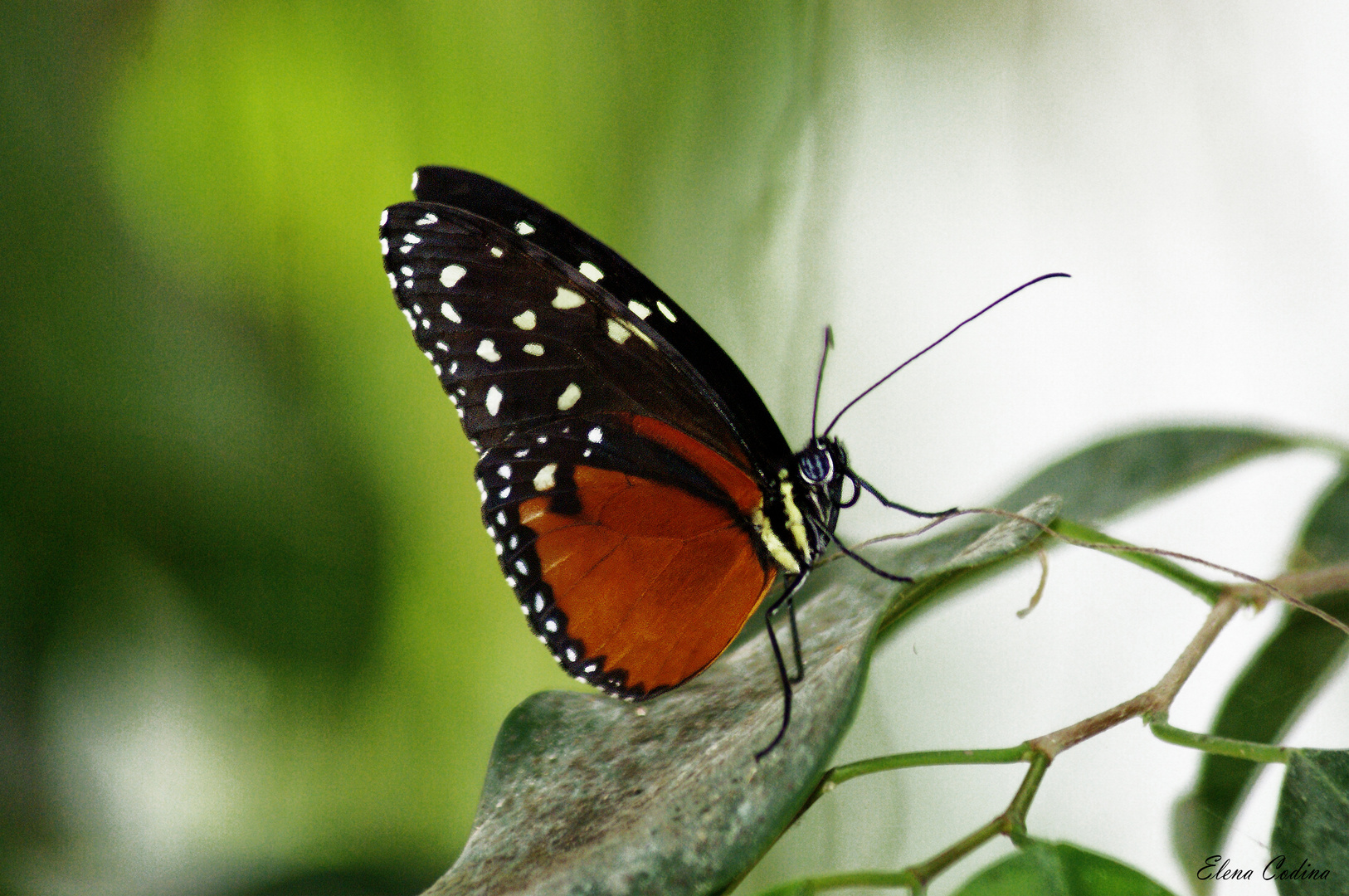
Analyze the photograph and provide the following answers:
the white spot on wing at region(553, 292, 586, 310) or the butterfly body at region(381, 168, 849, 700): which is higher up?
the white spot on wing at region(553, 292, 586, 310)

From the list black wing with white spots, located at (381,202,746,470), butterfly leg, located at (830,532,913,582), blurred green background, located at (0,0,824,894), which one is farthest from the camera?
blurred green background, located at (0,0,824,894)

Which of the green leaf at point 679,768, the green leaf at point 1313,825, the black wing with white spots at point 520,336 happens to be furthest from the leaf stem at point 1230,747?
the black wing with white spots at point 520,336

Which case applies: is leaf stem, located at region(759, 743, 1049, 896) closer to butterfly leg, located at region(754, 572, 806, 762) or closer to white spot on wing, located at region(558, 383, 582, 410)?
butterfly leg, located at region(754, 572, 806, 762)

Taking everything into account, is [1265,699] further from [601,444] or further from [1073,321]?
[1073,321]

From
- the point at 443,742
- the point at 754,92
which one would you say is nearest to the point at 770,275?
the point at 754,92

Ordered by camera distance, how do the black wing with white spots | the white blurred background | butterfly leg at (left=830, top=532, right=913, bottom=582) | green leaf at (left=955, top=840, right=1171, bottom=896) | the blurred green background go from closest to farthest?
green leaf at (left=955, top=840, right=1171, bottom=896)
butterfly leg at (left=830, top=532, right=913, bottom=582)
the black wing with white spots
the white blurred background
the blurred green background

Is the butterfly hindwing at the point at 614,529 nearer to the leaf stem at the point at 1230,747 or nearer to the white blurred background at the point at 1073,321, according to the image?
the leaf stem at the point at 1230,747

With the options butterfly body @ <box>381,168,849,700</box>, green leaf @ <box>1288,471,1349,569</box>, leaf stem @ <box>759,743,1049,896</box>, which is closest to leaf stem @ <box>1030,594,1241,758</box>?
leaf stem @ <box>759,743,1049,896</box>
